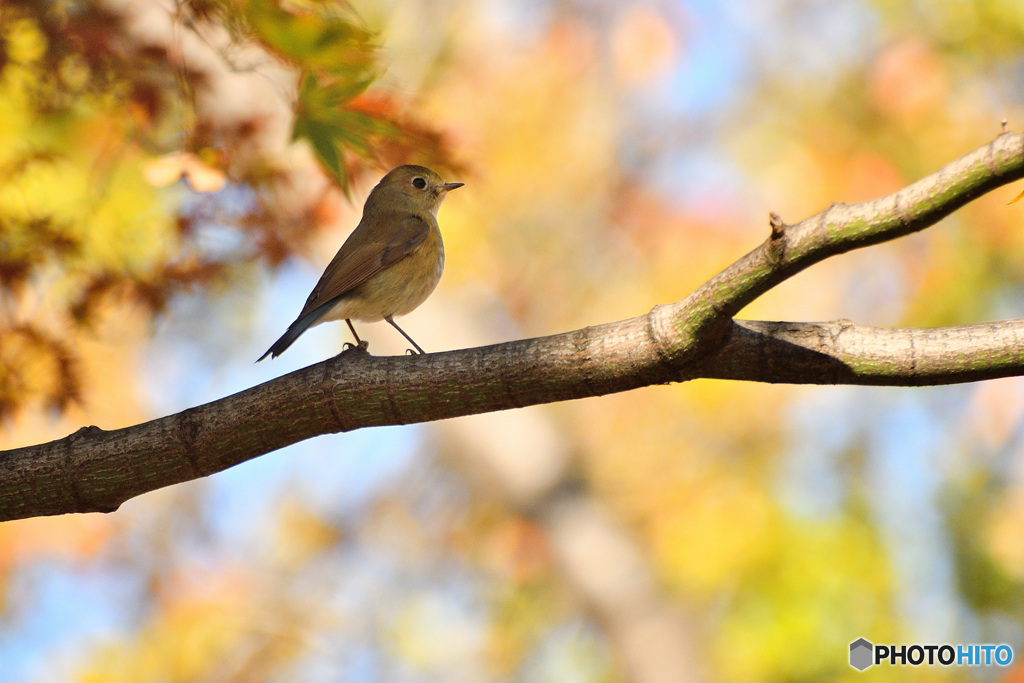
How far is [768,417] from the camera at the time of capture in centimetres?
905

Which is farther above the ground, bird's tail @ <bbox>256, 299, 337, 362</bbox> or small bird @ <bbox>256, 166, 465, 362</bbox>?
small bird @ <bbox>256, 166, 465, 362</bbox>

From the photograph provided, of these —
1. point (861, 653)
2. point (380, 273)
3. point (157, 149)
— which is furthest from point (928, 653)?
point (157, 149)

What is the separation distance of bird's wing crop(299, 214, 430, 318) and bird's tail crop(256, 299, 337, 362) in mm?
31

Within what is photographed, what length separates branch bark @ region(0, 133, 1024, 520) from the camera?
2.21 meters

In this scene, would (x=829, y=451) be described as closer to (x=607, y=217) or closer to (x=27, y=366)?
(x=607, y=217)

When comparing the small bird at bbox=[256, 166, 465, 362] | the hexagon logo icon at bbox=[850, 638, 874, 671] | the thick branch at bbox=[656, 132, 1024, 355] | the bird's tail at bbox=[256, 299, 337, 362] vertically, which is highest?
the small bird at bbox=[256, 166, 465, 362]

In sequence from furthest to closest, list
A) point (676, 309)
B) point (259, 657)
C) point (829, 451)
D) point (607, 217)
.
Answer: point (607, 217)
point (259, 657)
point (829, 451)
point (676, 309)

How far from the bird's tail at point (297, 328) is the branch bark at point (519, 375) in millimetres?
676

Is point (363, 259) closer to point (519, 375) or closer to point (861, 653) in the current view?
point (519, 375)

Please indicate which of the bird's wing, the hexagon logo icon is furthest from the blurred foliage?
the hexagon logo icon

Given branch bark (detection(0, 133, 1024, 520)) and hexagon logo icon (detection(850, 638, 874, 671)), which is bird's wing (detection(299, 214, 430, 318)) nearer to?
branch bark (detection(0, 133, 1024, 520))

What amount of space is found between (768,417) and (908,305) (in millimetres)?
1782

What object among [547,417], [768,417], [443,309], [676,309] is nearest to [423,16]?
[443,309]

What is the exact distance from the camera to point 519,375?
95.1 inches
